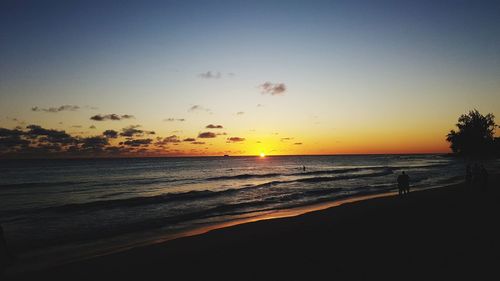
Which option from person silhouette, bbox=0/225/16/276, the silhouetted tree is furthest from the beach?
the silhouetted tree

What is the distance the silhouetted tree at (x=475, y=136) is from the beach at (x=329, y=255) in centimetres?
10604

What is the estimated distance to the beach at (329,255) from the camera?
809cm

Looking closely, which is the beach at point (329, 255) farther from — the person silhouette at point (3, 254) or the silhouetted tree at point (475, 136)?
the silhouetted tree at point (475, 136)

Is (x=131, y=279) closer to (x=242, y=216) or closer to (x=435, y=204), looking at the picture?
(x=242, y=216)

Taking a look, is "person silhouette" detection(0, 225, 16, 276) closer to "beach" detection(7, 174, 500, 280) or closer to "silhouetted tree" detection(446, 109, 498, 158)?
"beach" detection(7, 174, 500, 280)

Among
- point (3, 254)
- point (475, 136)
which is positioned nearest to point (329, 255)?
point (3, 254)

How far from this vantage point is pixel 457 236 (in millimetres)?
10594

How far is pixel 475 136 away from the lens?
101 meters

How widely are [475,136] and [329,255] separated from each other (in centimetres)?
11538

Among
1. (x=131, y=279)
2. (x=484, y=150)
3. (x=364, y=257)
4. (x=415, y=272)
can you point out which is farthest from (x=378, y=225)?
(x=484, y=150)

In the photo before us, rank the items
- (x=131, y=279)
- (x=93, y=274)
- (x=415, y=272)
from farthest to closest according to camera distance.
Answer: (x=93, y=274), (x=131, y=279), (x=415, y=272)

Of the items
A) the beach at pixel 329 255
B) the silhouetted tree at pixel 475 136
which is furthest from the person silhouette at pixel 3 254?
the silhouetted tree at pixel 475 136

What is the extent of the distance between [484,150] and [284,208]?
103986 mm

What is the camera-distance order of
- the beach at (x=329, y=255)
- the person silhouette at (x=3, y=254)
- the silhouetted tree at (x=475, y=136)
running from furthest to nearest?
1. the silhouetted tree at (x=475, y=136)
2. the person silhouette at (x=3, y=254)
3. the beach at (x=329, y=255)
